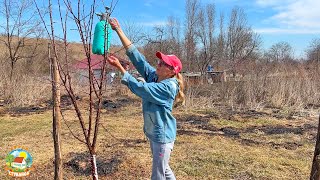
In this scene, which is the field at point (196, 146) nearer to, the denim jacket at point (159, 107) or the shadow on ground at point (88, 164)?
the shadow on ground at point (88, 164)

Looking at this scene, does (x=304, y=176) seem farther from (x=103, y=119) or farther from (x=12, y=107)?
(x=12, y=107)

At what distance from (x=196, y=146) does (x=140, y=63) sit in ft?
9.87

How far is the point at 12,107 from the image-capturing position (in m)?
10.6

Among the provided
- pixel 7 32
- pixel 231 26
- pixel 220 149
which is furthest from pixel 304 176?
pixel 231 26

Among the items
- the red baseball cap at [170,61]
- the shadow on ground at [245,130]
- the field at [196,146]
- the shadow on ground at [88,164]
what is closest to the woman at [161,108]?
the red baseball cap at [170,61]

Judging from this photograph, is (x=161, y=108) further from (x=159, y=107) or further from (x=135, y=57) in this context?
(x=135, y=57)

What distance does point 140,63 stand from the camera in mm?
2738

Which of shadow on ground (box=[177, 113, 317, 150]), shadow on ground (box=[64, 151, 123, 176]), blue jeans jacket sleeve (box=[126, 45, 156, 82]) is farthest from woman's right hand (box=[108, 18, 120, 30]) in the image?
shadow on ground (box=[177, 113, 317, 150])

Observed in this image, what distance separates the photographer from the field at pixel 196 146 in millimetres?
4035

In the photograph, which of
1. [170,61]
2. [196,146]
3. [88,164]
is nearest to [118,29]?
[170,61]

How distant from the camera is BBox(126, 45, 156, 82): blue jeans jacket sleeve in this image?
8.79 ft

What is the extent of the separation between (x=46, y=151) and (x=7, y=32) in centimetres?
889

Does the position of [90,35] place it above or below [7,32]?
below

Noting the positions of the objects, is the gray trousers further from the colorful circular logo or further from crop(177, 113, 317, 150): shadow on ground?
crop(177, 113, 317, 150): shadow on ground
